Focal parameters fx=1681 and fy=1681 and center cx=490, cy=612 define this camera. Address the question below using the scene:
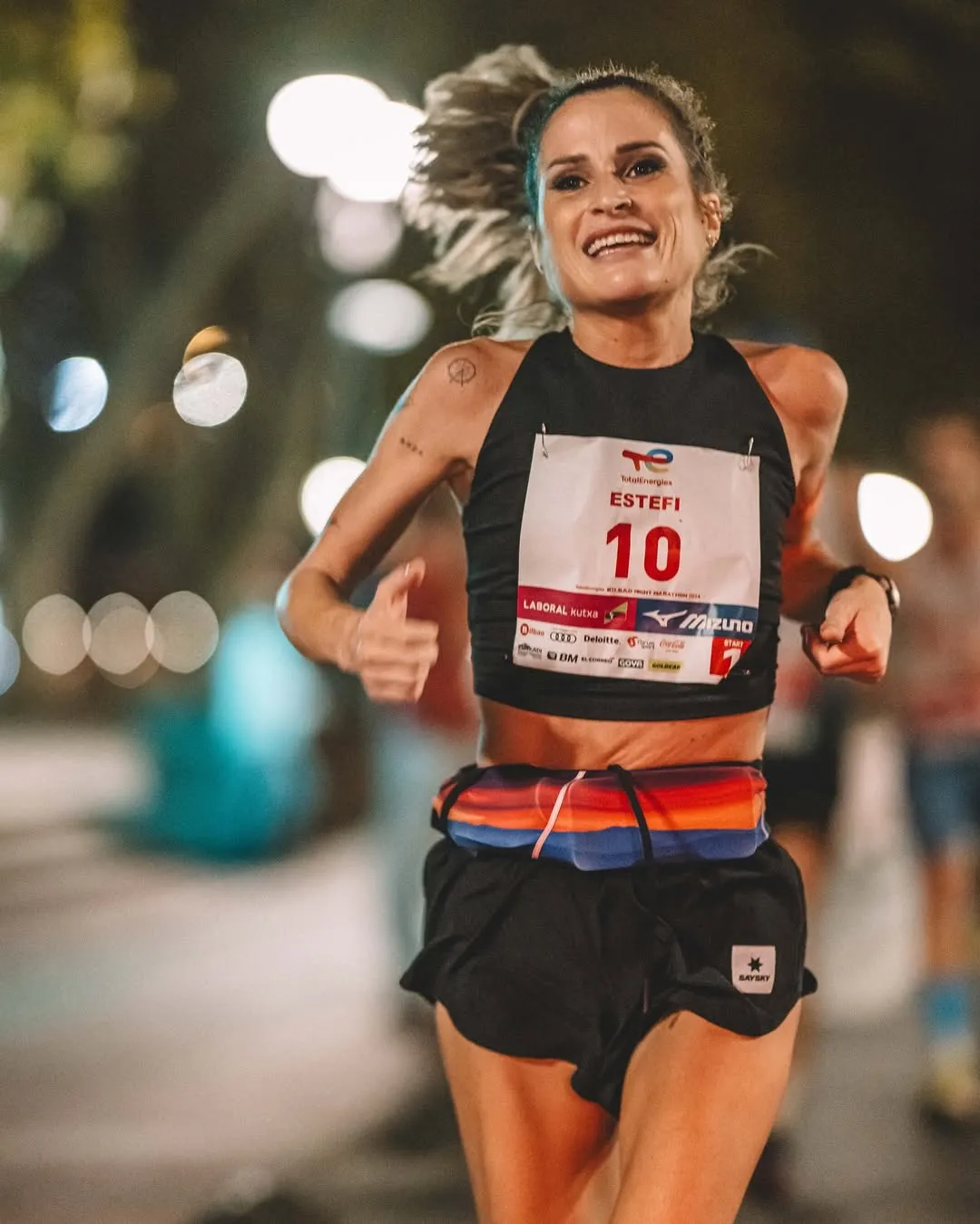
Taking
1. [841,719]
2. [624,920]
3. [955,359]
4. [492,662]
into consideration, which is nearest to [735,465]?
[492,662]

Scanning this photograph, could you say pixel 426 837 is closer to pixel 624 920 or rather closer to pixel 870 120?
pixel 870 120

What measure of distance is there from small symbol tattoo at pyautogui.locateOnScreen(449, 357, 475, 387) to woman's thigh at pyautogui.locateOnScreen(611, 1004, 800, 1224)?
975 millimetres

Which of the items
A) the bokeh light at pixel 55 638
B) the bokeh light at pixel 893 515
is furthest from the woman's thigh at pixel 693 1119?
the bokeh light at pixel 55 638

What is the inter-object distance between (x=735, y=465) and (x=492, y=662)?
0.46m

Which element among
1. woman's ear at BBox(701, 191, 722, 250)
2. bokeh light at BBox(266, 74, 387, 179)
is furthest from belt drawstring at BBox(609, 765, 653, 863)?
bokeh light at BBox(266, 74, 387, 179)

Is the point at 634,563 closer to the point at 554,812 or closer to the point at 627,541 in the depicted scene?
the point at 627,541

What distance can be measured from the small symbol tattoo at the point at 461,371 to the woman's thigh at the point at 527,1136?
0.95m

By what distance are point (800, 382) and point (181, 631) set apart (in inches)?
1441

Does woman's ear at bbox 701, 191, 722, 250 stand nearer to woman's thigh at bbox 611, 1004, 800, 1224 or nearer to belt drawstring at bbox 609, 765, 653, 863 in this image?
belt drawstring at bbox 609, 765, 653, 863

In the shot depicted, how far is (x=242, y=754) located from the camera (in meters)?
10.4

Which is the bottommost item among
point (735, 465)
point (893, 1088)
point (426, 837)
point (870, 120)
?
point (893, 1088)

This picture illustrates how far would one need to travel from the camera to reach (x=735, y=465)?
97.3 inches

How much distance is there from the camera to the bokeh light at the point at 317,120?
4.77 m

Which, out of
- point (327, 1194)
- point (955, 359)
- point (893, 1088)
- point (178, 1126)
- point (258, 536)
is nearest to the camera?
point (327, 1194)
